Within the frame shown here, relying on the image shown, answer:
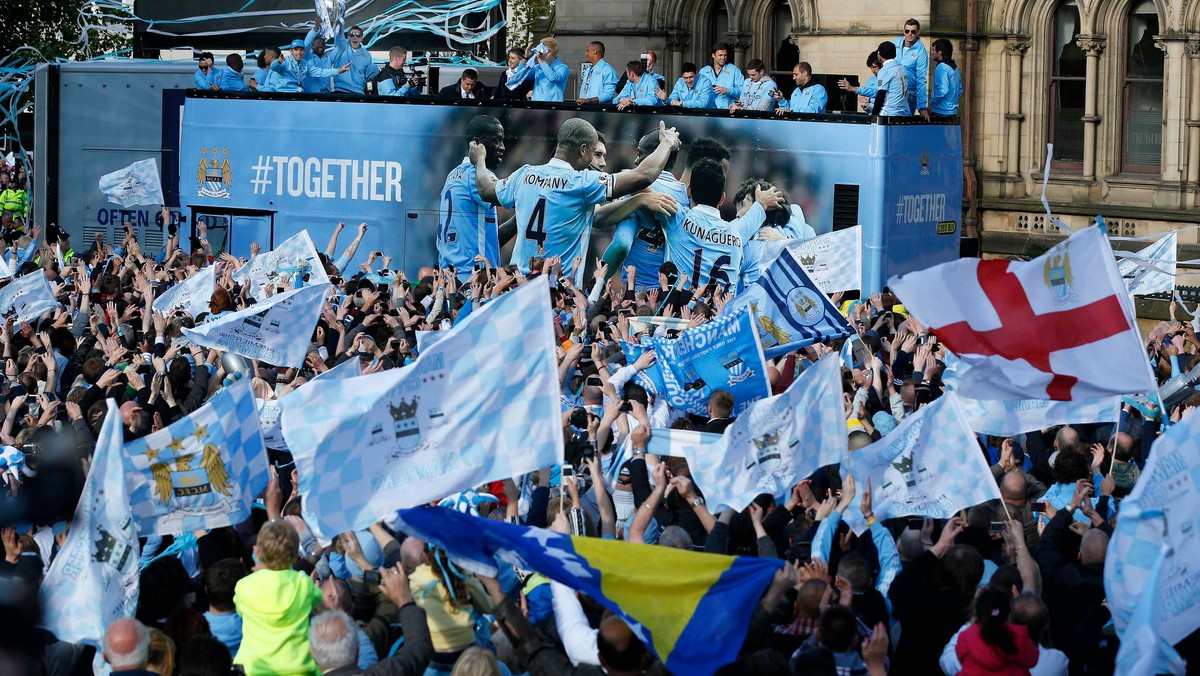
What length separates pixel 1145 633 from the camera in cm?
600

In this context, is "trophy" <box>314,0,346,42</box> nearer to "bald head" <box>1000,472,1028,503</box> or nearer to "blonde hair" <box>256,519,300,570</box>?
"bald head" <box>1000,472,1028,503</box>

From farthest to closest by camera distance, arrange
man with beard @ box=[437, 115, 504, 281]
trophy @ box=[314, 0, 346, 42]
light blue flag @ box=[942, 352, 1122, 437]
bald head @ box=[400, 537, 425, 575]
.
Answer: trophy @ box=[314, 0, 346, 42]
man with beard @ box=[437, 115, 504, 281]
light blue flag @ box=[942, 352, 1122, 437]
bald head @ box=[400, 537, 425, 575]

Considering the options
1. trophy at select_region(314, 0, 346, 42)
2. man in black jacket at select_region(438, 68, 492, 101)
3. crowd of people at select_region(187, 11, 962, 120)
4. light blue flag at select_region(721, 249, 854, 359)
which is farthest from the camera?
trophy at select_region(314, 0, 346, 42)

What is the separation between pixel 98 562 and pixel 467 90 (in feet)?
46.9

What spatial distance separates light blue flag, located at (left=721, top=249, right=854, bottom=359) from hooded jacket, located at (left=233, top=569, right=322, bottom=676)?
6.13 metres

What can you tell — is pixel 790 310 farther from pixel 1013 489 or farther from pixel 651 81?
pixel 651 81

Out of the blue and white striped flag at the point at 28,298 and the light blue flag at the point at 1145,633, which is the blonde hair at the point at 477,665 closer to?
the light blue flag at the point at 1145,633

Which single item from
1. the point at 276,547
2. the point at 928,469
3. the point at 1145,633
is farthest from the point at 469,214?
the point at 1145,633

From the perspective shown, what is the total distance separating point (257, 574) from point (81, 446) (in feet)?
11.4

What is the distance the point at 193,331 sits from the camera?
12.7 m

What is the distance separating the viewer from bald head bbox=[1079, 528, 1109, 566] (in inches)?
320

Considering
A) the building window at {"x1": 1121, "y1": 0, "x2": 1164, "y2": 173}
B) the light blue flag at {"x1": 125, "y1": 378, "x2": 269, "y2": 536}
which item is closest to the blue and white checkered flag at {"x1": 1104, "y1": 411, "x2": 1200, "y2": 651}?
the light blue flag at {"x1": 125, "y1": 378, "x2": 269, "y2": 536}

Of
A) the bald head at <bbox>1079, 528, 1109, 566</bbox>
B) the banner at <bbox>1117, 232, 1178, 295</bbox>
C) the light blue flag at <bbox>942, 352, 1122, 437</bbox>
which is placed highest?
the banner at <bbox>1117, 232, 1178, 295</bbox>

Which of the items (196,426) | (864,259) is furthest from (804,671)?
(864,259)
